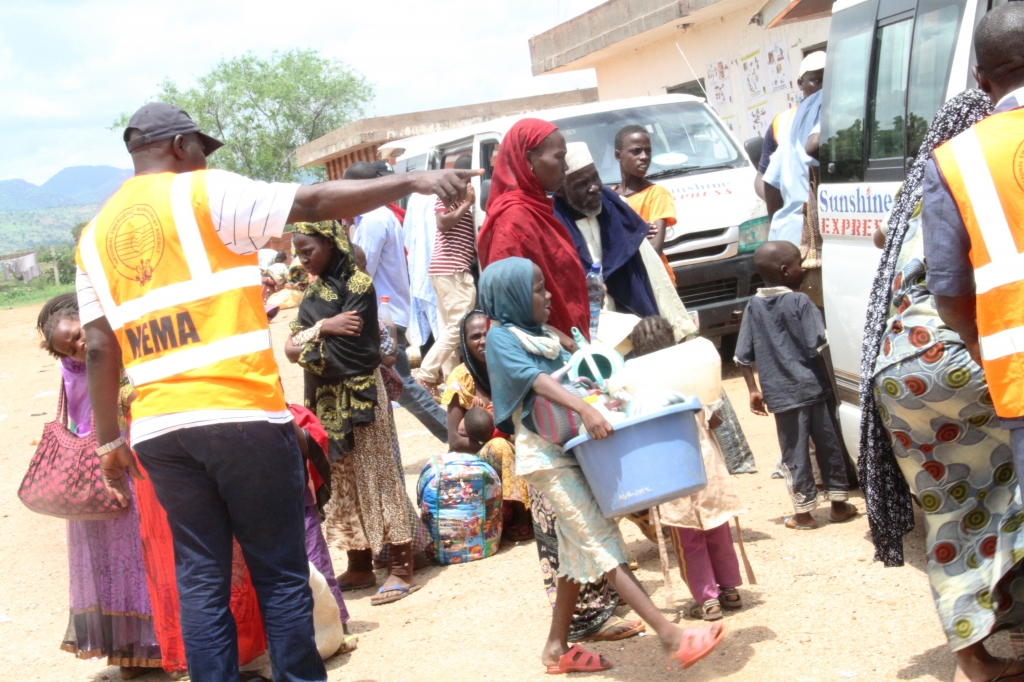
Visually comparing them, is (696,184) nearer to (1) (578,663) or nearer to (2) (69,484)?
(1) (578,663)

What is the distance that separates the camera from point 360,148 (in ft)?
72.4

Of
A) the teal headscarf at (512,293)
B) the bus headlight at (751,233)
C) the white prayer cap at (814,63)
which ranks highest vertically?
the white prayer cap at (814,63)

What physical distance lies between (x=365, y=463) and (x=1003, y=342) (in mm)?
3349

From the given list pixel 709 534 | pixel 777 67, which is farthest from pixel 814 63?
pixel 777 67

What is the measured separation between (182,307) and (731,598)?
2417 millimetres

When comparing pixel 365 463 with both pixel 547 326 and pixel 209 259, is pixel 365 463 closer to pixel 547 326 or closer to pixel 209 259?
pixel 547 326

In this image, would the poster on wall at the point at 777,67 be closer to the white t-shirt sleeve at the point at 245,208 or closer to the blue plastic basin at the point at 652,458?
the blue plastic basin at the point at 652,458

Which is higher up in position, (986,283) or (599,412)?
(986,283)

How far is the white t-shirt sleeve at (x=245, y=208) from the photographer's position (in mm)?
3229

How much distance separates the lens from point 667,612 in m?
4.39

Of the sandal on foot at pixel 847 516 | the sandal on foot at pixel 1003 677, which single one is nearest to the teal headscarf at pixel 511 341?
the sandal on foot at pixel 1003 677

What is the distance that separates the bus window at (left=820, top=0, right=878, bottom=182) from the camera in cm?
469

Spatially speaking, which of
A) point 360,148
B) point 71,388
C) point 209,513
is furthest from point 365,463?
point 360,148

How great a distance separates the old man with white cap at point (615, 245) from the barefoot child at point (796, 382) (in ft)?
1.54
